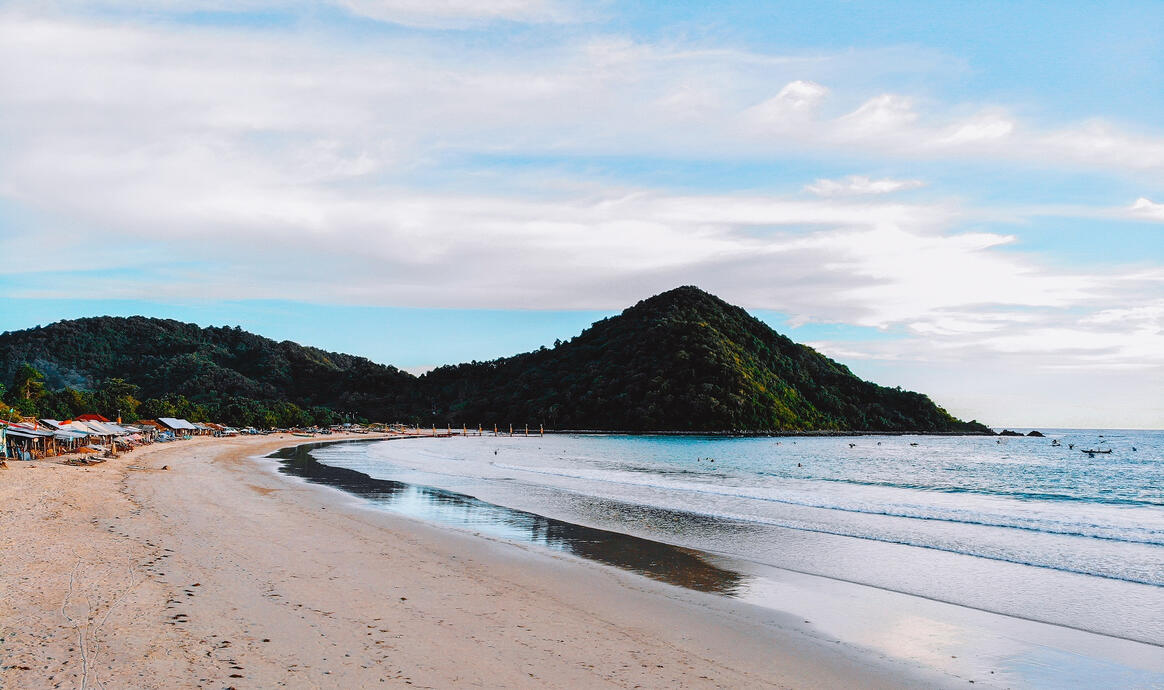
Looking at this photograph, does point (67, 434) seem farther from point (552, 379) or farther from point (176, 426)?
point (552, 379)

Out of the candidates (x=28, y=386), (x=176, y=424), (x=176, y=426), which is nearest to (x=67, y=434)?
(x=28, y=386)

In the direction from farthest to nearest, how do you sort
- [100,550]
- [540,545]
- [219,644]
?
1. [540,545]
2. [100,550]
3. [219,644]

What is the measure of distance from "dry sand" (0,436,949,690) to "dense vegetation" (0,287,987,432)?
98.9m

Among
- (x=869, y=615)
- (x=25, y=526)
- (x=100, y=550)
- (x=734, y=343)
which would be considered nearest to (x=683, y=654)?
(x=869, y=615)

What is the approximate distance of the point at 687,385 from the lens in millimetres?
129000

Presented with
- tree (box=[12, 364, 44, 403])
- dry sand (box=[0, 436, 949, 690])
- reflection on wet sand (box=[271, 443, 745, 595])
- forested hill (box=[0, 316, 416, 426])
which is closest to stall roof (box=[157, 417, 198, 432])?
tree (box=[12, 364, 44, 403])

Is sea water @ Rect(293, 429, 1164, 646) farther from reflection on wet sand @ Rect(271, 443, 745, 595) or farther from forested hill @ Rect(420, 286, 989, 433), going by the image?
forested hill @ Rect(420, 286, 989, 433)

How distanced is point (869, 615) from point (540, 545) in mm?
7721

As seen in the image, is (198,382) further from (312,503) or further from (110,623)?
(110,623)

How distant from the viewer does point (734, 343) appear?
142 meters

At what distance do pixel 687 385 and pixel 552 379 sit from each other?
41586 millimetres

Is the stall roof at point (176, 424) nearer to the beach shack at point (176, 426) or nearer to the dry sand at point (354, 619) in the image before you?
the beach shack at point (176, 426)

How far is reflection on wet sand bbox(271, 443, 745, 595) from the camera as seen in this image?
43.7 feet

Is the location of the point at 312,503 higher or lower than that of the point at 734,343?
lower
